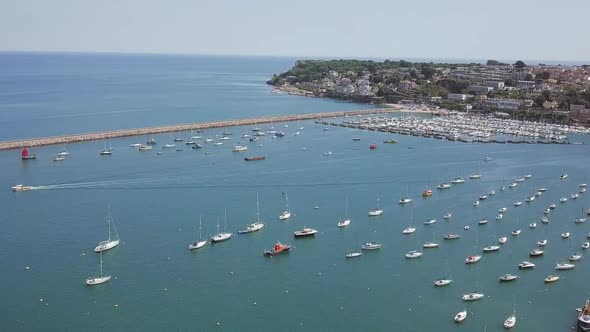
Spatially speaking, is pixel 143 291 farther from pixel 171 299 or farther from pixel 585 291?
pixel 585 291

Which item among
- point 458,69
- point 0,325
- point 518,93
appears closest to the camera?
point 0,325

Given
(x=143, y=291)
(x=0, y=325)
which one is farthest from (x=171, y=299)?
(x=0, y=325)

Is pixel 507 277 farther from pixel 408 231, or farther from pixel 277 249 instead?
pixel 277 249

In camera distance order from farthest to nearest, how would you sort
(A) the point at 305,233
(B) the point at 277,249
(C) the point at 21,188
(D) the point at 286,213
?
(C) the point at 21,188 → (D) the point at 286,213 → (A) the point at 305,233 → (B) the point at 277,249

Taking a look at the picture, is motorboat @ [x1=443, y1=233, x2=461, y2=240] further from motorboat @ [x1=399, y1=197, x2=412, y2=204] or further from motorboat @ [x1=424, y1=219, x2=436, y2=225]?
motorboat @ [x1=399, y1=197, x2=412, y2=204]

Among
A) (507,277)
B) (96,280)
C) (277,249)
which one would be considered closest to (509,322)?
(507,277)

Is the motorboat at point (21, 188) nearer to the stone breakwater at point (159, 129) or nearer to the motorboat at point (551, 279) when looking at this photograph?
the stone breakwater at point (159, 129)

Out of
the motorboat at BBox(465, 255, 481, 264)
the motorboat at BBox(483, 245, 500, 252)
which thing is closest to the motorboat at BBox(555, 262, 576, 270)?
the motorboat at BBox(483, 245, 500, 252)
